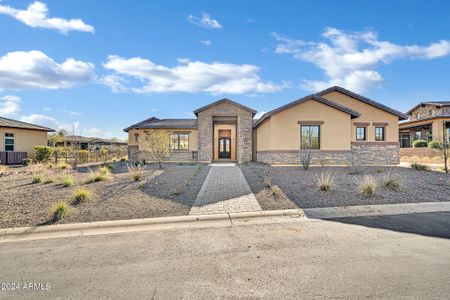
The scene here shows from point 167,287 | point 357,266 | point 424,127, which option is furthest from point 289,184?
point 424,127

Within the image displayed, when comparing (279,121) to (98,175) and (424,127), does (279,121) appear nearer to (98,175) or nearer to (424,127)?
(98,175)

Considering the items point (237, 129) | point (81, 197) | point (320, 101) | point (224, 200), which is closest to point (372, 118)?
point (320, 101)

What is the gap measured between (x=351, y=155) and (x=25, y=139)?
29.8m

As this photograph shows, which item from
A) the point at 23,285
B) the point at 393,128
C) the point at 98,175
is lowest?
the point at 23,285

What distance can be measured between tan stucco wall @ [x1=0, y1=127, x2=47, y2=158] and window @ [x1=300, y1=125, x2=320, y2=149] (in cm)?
2573

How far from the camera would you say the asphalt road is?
2.90 metres

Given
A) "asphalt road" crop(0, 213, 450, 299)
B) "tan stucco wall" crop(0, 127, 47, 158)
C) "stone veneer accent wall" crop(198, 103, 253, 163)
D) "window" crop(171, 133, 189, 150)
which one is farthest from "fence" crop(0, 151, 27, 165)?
"asphalt road" crop(0, 213, 450, 299)

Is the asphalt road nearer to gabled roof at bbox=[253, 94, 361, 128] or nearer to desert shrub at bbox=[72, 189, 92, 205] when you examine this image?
desert shrub at bbox=[72, 189, 92, 205]

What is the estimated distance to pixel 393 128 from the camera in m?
19.4

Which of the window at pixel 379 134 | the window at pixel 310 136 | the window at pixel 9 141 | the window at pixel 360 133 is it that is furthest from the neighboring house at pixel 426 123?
the window at pixel 9 141

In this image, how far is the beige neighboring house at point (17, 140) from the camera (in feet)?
68.2

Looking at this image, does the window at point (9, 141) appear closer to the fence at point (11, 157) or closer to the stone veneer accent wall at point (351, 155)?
the fence at point (11, 157)

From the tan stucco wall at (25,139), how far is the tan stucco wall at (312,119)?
932 inches

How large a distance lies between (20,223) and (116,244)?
3100 mm
